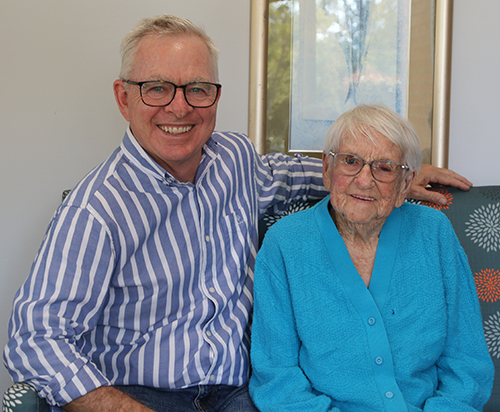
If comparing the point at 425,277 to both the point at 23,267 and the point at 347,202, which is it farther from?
the point at 23,267

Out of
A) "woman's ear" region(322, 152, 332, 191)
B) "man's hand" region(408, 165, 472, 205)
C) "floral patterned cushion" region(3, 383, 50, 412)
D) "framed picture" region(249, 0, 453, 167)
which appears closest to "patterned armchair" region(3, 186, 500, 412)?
"man's hand" region(408, 165, 472, 205)

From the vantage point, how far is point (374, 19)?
6.52 feet

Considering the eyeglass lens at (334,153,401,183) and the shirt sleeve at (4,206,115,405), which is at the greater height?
the eyeglass lens at (334,153,401,183)

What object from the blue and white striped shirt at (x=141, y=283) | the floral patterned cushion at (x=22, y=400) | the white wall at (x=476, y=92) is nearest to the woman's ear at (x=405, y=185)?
the blue and white striped shirt at (x=141, y=283)

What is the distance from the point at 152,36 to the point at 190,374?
38.4 inches

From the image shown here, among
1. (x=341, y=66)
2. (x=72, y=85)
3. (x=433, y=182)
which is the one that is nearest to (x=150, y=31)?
(x=72, y=85)

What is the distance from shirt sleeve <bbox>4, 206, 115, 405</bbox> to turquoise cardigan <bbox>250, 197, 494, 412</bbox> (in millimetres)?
452

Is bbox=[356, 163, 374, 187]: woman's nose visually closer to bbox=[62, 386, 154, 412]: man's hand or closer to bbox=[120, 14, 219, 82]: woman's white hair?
bbox=[120, 14, 219, 82]: woman's white hair

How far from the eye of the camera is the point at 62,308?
113cm

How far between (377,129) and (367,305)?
481 mm

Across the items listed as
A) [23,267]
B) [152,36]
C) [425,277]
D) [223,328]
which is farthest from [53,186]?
[425,277]

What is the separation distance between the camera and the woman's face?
1.28 m

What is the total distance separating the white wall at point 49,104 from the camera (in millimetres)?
1776

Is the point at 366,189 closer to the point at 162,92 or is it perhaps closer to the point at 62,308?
the point at 162,92
